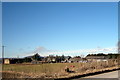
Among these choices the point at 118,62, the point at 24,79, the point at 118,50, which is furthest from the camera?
the point at 118,50

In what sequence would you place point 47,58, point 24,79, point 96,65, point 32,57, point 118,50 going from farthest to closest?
point 47,58, point 32,57, point 118,50, point 96,65, point 24,79

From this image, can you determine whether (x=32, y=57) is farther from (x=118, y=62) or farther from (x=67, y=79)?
(x=67, y=79)

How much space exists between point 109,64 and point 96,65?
631cm

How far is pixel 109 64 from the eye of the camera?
36.7 m

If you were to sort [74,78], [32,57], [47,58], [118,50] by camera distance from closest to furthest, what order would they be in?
[74,78], [118,50], [32,57], [47,58]

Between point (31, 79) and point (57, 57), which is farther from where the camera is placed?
point (57, 57)

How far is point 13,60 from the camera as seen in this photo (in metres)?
108

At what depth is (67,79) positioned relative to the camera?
17500mm

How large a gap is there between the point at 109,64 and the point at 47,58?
319 feet

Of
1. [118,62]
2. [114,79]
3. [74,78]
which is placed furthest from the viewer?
[118,62]

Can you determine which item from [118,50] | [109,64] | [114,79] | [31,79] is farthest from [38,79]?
[118,50]

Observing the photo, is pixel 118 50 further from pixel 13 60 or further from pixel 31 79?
pixel 13 60

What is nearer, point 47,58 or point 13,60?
point 13,60

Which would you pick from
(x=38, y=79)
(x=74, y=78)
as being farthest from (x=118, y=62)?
(x=38, y=79)
